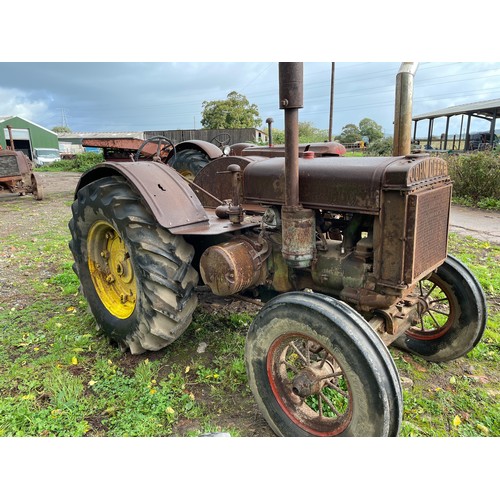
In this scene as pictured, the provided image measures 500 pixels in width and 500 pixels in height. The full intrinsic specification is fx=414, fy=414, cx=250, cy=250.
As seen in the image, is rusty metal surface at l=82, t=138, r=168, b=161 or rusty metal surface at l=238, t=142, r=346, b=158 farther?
rusty metal surface at l=82, t=138, r=168, b=161

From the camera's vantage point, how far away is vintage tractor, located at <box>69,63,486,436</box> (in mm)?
1939

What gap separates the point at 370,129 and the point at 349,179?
35.8m

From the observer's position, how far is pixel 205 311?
355cm

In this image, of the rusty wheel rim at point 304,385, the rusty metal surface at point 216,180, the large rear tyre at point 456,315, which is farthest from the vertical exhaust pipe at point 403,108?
the rusty metal surface at point 216,180

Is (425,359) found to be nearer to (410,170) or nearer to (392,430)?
(392,430)

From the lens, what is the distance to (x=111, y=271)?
3.20 metres

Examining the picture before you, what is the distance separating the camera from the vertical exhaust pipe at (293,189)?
199 cm

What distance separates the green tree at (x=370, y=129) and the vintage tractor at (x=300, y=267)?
34.0 metres

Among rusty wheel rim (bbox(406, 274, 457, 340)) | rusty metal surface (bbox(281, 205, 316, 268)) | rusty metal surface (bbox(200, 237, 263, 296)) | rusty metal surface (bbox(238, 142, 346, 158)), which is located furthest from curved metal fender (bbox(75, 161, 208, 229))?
rusty wheel rim (bbox(406, 274, 457, 340))

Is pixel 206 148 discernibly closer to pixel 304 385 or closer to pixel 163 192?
pixel 163 192

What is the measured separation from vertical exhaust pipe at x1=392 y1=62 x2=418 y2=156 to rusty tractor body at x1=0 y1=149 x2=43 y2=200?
10301mm

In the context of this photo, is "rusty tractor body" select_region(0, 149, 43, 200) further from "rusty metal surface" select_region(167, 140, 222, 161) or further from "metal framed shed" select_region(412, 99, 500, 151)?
"metal framed shed" select_region(412, 99, 500, 151)

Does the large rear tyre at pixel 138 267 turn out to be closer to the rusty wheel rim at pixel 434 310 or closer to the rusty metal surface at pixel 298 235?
the rusty metal surface at pixel 298 235

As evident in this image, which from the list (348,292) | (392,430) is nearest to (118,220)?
(348,292)
